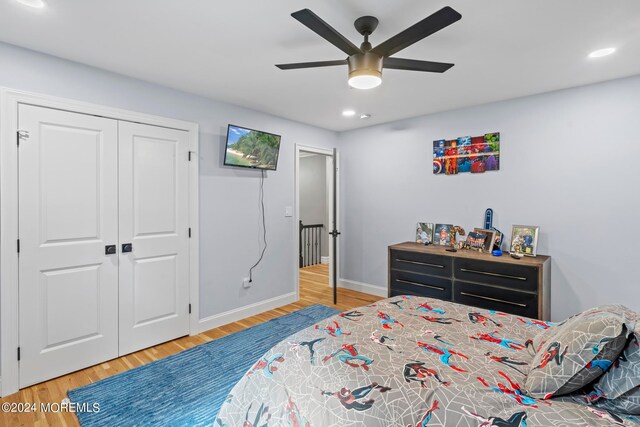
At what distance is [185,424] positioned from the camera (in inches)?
77.5

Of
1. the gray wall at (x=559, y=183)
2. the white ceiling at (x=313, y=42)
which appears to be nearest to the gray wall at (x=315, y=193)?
the gray wall at (x=559, y=183)

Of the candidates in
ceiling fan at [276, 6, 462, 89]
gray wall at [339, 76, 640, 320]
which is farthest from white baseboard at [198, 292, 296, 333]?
ceiling fan at [276, 6, 462, 89]

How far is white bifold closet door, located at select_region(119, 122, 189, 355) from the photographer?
2.87 m

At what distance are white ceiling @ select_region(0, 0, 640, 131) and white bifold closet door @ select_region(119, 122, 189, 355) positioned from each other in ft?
2.19

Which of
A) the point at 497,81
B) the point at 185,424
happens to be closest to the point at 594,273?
the point at 497,81

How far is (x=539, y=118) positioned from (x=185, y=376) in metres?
4.23

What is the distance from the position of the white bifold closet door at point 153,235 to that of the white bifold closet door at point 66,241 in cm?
10

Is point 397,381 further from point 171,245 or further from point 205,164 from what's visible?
point 205,164

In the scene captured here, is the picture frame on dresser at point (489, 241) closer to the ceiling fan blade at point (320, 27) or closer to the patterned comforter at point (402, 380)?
the patterned comforter at point (402, 380)

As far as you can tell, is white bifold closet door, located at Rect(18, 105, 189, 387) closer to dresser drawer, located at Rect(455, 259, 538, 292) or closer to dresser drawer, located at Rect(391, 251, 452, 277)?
dresser drawer, located at Rect(391, 251, 452, 277)

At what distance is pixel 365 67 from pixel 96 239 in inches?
102

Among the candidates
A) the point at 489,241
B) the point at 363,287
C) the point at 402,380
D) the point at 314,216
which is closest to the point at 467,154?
the point at 489,241

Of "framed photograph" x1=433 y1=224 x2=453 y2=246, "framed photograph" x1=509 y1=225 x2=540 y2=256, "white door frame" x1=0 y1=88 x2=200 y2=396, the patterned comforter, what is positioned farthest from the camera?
"framed photograph" x1=433 y1=224 x2=453 y2=246

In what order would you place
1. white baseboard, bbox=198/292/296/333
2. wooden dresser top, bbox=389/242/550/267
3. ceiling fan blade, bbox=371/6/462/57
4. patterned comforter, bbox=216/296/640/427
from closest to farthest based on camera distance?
patterned comforter, bbox=216/296/640/427
ceiling fan blade, bbox=371/6/462/57
wooden dresser top, bbox=389/242/550/267
white baseboard, bbox=198/292/296/333
